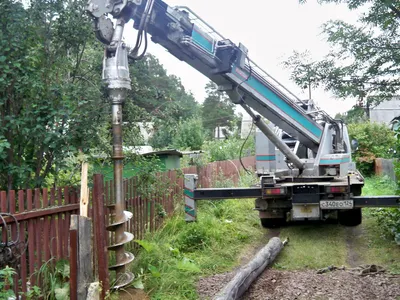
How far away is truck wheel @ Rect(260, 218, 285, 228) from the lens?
10103 millimetres

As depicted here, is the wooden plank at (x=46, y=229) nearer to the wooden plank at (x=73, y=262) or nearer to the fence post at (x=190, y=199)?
the wooden plank at (x=73, y=262)

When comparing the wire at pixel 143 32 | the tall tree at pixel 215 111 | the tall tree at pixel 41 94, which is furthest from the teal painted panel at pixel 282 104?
the tall tree at pixel 215 111

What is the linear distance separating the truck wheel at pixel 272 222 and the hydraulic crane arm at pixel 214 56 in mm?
1755

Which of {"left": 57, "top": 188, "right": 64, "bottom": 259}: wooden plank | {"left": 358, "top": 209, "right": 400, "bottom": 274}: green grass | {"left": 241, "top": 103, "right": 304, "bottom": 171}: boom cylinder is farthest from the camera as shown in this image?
{"left": 241, "top": 103, "right": 304, "bottom": 171}: boom cylinder

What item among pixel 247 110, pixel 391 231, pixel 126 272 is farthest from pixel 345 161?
pixel 126 272

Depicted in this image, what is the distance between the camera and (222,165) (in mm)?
15492

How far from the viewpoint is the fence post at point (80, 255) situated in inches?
179

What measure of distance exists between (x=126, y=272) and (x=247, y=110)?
13.2ft

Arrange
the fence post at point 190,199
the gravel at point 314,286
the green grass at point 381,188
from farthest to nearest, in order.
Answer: the green grass at point 381,188
the fence post at point 190,199
the gravel at point 314,286

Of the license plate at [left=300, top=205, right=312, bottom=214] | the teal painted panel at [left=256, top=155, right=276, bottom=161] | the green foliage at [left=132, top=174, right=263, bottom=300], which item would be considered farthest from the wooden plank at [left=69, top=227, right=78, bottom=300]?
the teal painted panel at [left=256, top=155, right=276, bottom=161]

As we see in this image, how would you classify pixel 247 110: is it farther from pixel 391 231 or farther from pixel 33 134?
pixel 33 134

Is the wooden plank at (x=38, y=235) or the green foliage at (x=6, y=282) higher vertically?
the wooden plank at (x=38, y=235)

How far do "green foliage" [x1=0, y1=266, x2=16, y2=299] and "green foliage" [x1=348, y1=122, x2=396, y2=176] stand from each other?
18.4m

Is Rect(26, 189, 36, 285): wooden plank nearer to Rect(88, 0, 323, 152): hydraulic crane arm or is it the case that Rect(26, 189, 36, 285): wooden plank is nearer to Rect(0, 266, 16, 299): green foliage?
Rect(0, 266, 16, 299): green foliage
